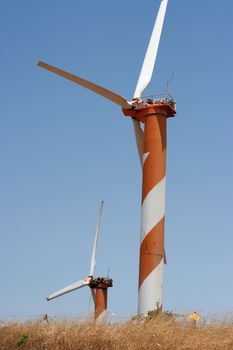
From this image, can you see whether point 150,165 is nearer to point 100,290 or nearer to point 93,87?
point 93,87

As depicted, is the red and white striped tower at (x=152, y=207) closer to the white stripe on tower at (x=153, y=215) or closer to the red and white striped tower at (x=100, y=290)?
the white stripe on tower at (x=153, y=215)

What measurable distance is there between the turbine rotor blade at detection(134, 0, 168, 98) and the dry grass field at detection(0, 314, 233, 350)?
2375 centimetres

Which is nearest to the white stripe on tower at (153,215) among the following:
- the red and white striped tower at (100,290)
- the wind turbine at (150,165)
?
the wind turbine at (150,165)

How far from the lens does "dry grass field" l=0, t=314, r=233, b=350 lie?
48.4ft

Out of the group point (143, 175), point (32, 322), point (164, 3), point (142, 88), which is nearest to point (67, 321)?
point (32, 322)

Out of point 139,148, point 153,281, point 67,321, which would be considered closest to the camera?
point 67,321

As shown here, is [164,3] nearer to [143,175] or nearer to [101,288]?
[143,175]

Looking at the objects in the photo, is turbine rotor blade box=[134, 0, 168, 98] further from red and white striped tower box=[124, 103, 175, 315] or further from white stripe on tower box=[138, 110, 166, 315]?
white stripe on tower box=[138, 110, 166, 315]

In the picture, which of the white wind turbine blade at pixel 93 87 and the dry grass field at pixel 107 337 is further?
the white wind turbine blade at pixel 93 87

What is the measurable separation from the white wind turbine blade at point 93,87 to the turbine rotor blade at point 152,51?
214 cm

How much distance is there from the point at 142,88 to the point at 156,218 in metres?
9.29

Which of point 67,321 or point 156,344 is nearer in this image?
point 156,344

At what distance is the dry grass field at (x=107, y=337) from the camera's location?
48.4ft

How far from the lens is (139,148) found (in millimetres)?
36688
